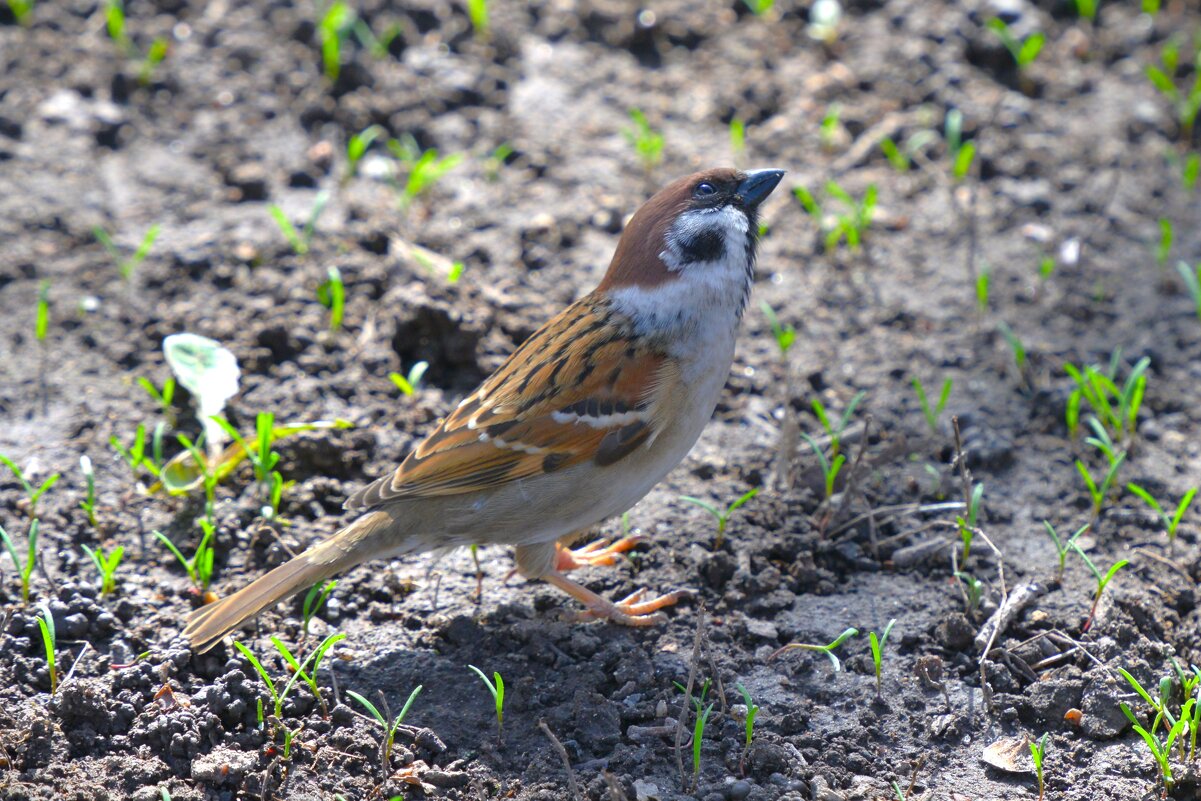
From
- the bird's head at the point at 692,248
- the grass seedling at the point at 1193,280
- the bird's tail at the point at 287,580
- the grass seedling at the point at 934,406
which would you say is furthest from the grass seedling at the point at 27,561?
the grass seedling at the point at 1193,280

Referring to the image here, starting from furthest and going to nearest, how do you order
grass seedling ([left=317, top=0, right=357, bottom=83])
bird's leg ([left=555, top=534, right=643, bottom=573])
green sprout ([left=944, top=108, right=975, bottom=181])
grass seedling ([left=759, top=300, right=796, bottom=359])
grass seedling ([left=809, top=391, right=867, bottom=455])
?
grass seedling ([left=317, top=0, right=357, bottom=83]) < green sprout ([left=944, top=108, right=975, bottom=181]) < grass seedling ([left=759, top=300, right=796, bottom=359]) < grass seedling ([left=809, top=391, right=867, bottom=455]) < bird's leg ([left=555, top=534, right=643, bottom=573])

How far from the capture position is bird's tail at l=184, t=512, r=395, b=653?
3.97 meters

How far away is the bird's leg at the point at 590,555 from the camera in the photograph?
4621 millimetres

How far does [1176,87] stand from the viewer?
7047mm

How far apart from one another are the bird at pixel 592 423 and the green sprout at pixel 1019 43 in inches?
132

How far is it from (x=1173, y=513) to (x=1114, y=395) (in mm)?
671

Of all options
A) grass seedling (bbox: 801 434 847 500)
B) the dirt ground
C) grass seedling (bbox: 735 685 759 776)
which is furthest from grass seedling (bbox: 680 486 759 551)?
grass seedling (bbox: 735 685 759 776)

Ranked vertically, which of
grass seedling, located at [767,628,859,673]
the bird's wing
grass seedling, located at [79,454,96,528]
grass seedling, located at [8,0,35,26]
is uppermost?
grass seedling, located at [8,0,35,26]

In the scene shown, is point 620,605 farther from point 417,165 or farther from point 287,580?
point 417,165

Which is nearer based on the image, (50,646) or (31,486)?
(50,646)

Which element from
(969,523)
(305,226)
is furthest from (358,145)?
(969,523)

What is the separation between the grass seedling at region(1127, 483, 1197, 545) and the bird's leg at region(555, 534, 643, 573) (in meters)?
1.80

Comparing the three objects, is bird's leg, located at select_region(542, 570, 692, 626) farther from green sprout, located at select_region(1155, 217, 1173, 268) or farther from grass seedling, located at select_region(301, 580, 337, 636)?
green sprout, located at select_region(1155, 217, 1173, 268)

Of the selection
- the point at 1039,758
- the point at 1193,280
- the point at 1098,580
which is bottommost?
the point at 1039,758
